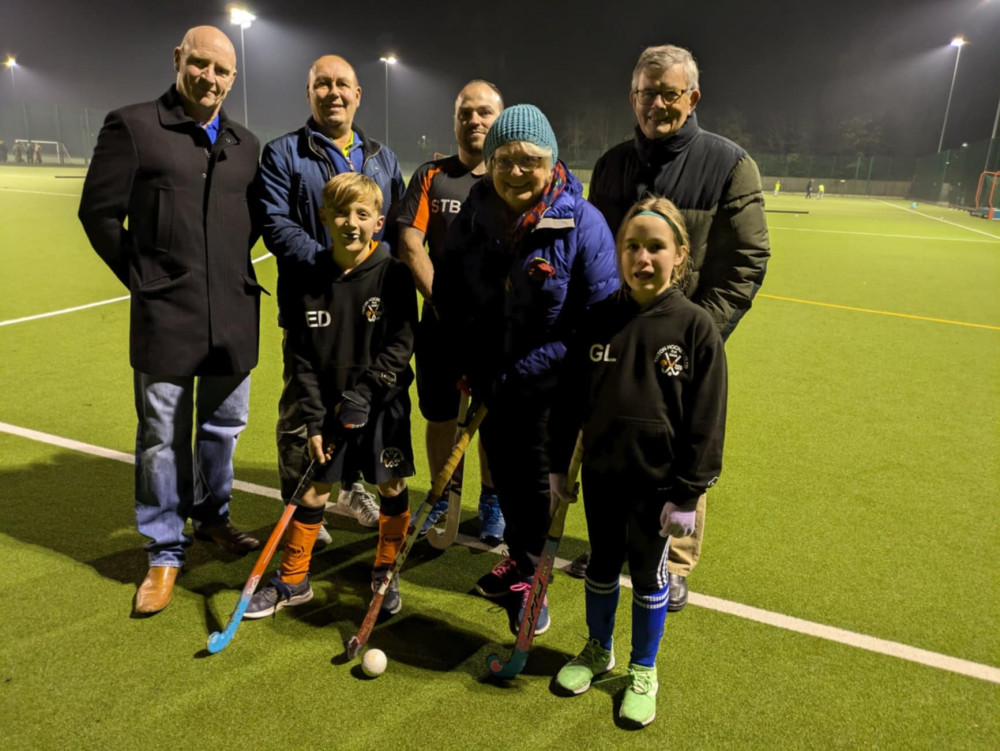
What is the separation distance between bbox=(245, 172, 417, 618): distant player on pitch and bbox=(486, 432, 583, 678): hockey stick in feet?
2.28

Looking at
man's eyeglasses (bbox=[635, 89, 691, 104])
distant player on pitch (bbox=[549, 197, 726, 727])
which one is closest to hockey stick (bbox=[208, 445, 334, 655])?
distant player on pitch (bbox=[549, 197, 726, 727])

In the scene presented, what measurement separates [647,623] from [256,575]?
5.32ft

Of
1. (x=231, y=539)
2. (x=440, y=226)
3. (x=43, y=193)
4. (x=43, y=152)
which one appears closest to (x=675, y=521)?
(x=440, y=226)

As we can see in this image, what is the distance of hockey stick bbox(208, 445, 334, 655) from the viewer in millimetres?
2970

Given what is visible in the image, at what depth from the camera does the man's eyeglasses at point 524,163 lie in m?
2.70

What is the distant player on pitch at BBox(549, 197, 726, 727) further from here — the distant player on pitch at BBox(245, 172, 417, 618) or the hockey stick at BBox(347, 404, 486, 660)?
the distant player on pitch at BBox(245, 172, 417, 618)

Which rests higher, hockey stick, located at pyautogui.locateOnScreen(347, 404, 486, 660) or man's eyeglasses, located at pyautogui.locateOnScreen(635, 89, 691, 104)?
man's eyeglasses, located at pyautogui.locateOnScreen(635, 89, 691, 104)

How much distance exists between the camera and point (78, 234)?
575 inches

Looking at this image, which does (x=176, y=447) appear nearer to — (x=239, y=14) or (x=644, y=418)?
(x=644, y=418)

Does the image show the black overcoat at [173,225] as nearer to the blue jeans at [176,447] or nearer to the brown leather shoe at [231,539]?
the blue jeans at [176,447]

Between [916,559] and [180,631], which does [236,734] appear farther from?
[916,559]

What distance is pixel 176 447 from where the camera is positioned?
11.2 feet

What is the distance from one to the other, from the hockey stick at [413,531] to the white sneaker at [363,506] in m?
1.00

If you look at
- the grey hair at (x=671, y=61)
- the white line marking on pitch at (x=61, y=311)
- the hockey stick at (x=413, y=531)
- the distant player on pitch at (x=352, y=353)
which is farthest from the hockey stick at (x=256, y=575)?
the white line marking on pitch at (x=61, y=311)
